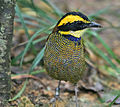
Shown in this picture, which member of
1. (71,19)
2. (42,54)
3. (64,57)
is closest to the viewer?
(71,19)

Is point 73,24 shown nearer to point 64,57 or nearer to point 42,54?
point 64,57

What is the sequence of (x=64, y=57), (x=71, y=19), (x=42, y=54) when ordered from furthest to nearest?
(x=42, y=54), (x=64, y=57), (x=71, y=19)

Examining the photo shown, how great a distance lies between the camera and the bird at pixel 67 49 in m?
3.56

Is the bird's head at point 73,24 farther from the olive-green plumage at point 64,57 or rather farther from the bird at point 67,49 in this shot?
the olive-green plumage at point 64,57

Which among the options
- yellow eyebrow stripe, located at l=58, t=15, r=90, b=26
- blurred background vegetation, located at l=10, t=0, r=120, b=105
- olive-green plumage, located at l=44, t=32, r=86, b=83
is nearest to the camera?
yellow eyebrow stripe, located at l=58, t=15, r=90, b=26

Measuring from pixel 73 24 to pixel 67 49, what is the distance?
1.20 feet

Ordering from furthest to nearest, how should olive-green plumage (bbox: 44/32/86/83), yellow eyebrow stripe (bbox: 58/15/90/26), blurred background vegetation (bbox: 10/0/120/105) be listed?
blurred background vegetation (bbox: 10/0/120/105) < olive-green plumage (bbox: 44/32/86/83) < yellow eyebrow stripe (bbox: 58/15/90/26)

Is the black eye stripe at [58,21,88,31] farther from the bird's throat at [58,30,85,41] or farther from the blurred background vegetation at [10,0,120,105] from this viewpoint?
the blurred background vegetation at [10,0,120,105]

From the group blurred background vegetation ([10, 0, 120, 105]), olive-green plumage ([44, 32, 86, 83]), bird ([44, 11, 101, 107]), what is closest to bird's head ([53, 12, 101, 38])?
bird ([44, 11, 101, 107])

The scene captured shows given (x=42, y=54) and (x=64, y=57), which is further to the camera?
(x=42, y=54)

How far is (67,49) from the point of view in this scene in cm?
363

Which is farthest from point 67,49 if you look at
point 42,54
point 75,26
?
point 42,54

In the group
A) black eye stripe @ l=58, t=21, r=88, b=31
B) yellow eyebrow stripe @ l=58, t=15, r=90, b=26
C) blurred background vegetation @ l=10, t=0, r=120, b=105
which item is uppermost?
yellow eyebrow stripe @ l=58, t=15, r=90, b=26

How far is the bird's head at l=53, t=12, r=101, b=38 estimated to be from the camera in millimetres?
3473
